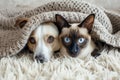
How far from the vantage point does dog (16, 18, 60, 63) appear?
1082mm

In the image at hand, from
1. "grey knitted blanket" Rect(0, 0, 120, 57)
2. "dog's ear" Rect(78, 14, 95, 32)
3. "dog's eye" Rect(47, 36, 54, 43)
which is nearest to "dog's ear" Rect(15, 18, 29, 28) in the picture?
"grey knitted blanket" Rect(0, 0, 120, 57)

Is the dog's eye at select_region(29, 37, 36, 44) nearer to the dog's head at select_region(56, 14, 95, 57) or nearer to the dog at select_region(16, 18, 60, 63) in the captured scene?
the dog at select_region(16, 18, 60, 63)

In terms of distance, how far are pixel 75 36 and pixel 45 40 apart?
131 millimetres

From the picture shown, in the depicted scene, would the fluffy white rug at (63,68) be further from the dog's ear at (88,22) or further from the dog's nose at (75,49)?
the dog's ear at (88,22)

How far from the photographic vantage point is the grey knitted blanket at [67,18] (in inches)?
43.6

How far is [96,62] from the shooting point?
1.07 meters

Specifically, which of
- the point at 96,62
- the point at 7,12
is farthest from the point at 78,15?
the point at 7,12

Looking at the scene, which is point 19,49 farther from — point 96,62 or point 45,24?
point 96,62

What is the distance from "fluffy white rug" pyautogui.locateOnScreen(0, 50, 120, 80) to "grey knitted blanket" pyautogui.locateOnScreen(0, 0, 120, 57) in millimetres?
58

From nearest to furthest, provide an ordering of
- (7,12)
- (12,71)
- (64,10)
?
1. (12,71)
2. (64,10)
3. (7,12)

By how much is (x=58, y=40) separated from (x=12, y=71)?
26 centimetres

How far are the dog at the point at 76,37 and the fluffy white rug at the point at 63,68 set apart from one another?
0.04m

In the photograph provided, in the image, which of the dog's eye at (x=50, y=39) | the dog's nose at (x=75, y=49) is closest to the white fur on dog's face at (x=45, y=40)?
the dog's eye at (x=50, y=39)

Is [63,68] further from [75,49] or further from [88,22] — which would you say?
[88,22]
